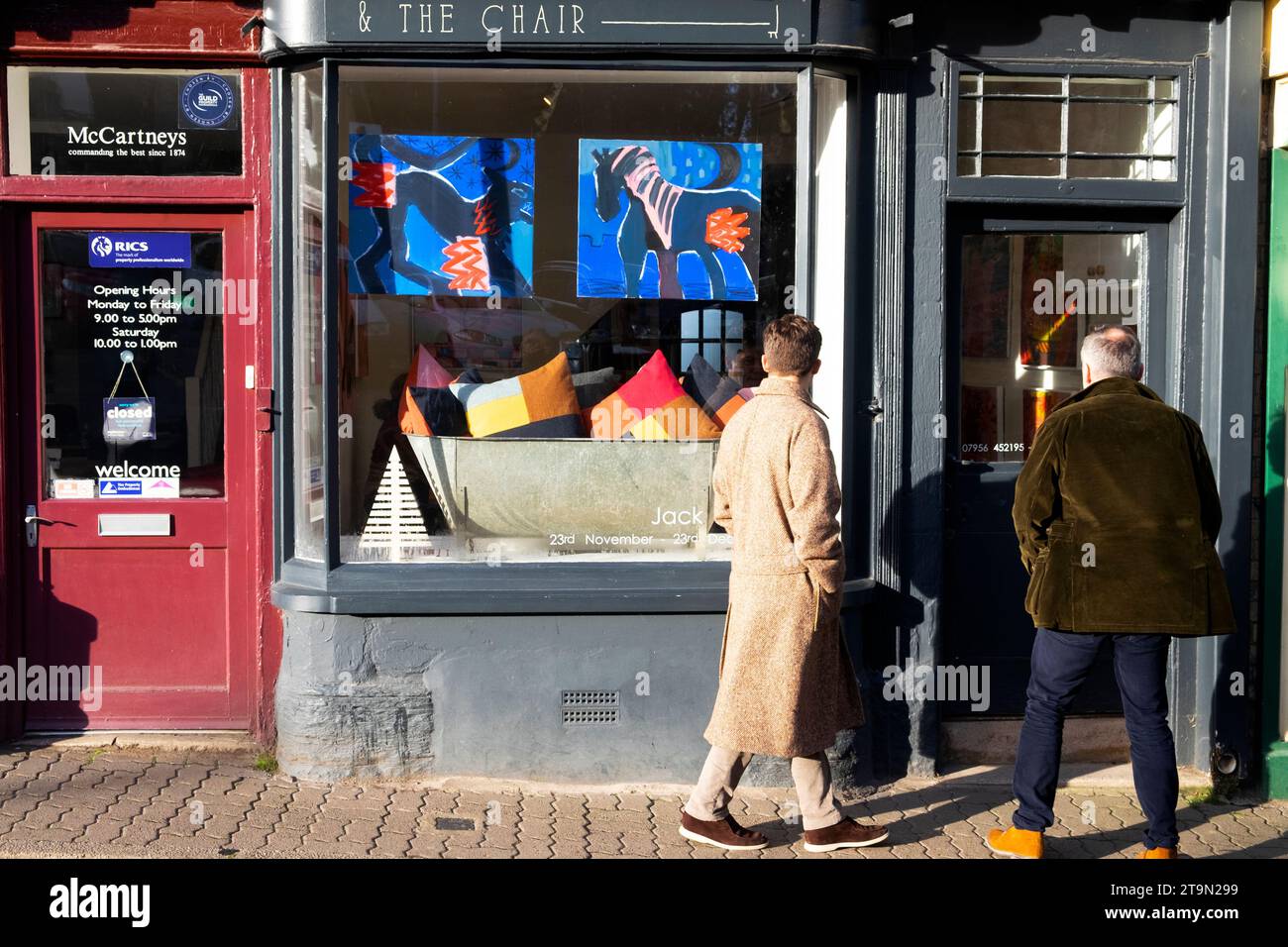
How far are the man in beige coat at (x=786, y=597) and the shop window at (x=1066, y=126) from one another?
1640 mm

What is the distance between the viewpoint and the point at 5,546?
571 cm

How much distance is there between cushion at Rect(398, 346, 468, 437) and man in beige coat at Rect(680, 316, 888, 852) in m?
1.49

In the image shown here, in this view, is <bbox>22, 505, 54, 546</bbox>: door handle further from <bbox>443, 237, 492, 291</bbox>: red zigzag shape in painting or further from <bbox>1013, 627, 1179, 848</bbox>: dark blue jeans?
<bbox>1013, 627, 1179, 848</bbox>: dark blue jeans

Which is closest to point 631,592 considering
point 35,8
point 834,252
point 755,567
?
point 755,567

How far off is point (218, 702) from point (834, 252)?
3.39m

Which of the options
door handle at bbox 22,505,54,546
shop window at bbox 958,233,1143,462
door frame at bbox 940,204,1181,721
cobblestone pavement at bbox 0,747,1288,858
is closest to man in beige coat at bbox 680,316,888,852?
cobblestone pavement at bbox 0,747,1288,858

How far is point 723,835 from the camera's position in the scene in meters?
4.73

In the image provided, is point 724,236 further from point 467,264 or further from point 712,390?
point 467,264

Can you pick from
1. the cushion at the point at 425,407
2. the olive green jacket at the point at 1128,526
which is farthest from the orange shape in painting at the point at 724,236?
the olive green jacket at the point at 1128,526

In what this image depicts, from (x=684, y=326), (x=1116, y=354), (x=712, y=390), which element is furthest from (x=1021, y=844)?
(x=684, y=326)

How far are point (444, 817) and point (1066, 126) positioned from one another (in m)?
3.88

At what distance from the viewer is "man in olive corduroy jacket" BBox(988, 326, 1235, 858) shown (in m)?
4.31

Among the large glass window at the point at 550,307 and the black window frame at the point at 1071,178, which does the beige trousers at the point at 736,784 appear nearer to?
the large glass window at the point at 550,307

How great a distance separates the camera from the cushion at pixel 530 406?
5691 mm
